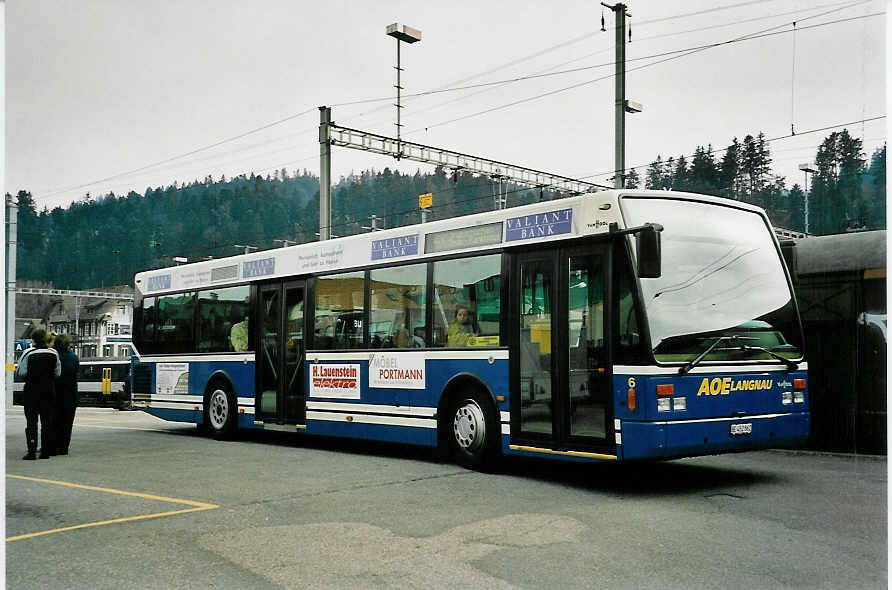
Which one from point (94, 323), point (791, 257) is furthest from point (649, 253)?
point (94, 323)

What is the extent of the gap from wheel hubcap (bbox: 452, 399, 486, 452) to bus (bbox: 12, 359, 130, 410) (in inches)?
1307

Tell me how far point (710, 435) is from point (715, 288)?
1348mm

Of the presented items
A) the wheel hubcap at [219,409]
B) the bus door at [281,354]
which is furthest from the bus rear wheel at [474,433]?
the wheel hubcap at [219,409]

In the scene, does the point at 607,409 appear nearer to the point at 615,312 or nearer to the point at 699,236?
the point at 615,312

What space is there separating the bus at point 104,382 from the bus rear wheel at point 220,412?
2745cm

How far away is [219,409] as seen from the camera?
567 inches

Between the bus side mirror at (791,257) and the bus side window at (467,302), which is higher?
the bus side mirror at (791,257)

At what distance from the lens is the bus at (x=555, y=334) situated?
26.6 feet

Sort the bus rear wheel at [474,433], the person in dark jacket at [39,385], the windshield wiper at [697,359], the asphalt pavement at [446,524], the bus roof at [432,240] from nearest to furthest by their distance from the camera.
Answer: the asphalt pavement at [446,524]
the windshield wiper at [697,359]
the bus roof at [432,240]
the bus rear wheel at [474,433]
the person in dark jacket at [39,385]

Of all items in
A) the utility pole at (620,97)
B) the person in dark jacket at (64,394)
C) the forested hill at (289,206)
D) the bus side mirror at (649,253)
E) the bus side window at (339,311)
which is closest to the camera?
the bus side mirror at (649,253)

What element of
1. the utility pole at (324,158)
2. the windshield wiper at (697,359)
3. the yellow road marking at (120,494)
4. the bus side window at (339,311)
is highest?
the utility pole at (324,158)

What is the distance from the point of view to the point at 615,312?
27.0 ft

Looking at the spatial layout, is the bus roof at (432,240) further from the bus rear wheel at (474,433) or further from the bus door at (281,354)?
the bus rear wheel at (474,433)

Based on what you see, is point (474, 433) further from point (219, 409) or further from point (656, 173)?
point (656, 173)
